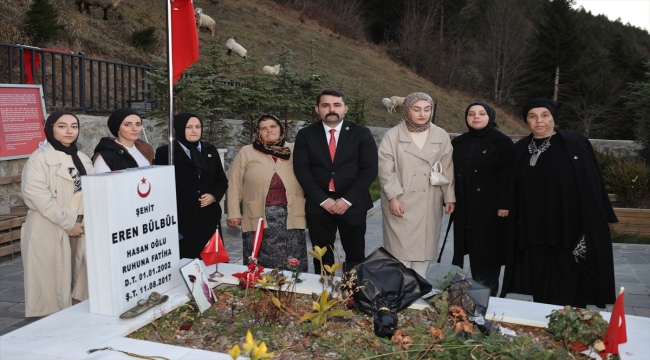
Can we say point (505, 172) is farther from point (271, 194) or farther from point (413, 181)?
point (271, 194)

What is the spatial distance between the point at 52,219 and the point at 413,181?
2.89m

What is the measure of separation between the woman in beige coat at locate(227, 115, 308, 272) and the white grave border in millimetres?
1158

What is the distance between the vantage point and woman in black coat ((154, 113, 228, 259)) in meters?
4.98

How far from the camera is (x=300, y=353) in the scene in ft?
10.3

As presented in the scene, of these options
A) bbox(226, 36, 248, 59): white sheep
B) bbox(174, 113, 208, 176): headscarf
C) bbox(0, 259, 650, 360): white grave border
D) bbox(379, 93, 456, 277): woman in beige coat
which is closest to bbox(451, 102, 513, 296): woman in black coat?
bbox(379, 93, 456, 277): woman in beige coat

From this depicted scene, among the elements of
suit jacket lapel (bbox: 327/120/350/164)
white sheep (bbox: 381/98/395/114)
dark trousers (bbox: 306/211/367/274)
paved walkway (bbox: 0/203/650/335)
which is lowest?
paved walkway (bbox: 0/203/650/335)

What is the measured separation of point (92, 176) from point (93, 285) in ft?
2.18

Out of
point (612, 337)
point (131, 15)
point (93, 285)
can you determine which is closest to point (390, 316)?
point (612, 337)

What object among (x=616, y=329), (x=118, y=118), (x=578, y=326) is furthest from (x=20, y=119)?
(x=616, y=329)

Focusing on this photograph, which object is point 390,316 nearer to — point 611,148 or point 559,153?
point 559,153

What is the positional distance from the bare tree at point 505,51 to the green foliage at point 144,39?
29414 mm

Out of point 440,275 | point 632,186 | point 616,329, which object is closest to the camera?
point 616,329

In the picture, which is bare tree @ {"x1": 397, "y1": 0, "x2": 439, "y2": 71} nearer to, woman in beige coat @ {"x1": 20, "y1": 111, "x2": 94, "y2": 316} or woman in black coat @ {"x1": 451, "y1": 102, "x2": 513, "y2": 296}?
woman in black coat @ {"x1": 451, "y1": 102, "x2": 513, "y2": 296}

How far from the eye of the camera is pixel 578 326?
3100 millimetres
